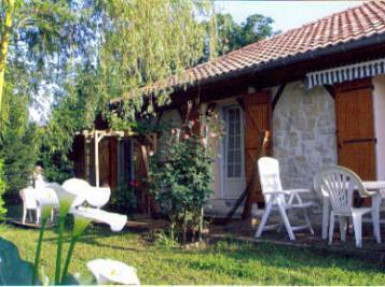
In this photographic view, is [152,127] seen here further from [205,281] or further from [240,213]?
[205,281]

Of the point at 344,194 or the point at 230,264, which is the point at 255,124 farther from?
the point at 230,264

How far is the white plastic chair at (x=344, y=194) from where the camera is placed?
563cm

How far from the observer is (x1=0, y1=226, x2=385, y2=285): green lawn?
173 inches

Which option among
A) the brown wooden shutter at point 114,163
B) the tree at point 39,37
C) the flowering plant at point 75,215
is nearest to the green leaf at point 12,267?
the flowering plant at point 75,215

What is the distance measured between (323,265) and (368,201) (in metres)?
2.64

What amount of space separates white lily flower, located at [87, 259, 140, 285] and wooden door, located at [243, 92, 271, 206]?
768cm

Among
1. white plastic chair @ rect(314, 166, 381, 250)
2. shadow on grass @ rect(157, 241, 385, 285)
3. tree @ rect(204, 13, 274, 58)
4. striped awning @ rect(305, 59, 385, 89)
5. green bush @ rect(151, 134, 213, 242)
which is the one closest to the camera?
shadow on grass @ rect(157, 241, 385, 285)

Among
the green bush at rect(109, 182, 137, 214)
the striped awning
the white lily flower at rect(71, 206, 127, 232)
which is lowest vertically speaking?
the green bush at rect(109, 182, 137, 214)

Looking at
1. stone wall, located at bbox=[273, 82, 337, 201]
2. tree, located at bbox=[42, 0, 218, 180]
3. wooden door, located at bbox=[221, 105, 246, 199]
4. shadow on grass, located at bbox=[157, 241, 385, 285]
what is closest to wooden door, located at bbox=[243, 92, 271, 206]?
stone wall, located at bbox=[273, 82, 337, 201]

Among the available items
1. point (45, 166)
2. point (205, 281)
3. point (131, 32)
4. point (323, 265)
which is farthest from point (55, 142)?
point (45, 166)

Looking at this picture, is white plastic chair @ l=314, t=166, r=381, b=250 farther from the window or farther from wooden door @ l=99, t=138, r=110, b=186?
wooden door @ l=99, t=138, r=110, b=186

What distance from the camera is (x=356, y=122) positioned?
7.43 meters

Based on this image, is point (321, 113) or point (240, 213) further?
point (240, 213)

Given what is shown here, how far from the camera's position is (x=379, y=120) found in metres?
7.29
